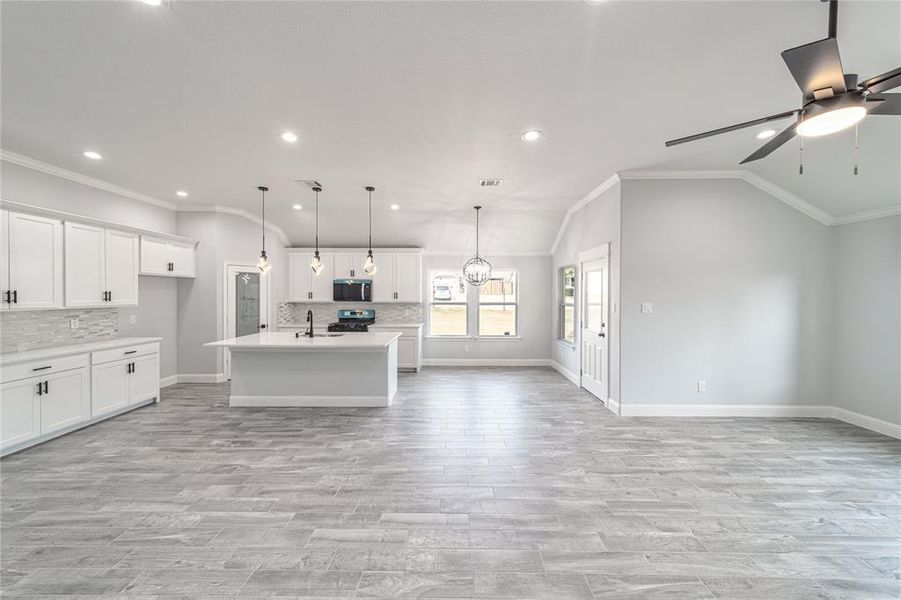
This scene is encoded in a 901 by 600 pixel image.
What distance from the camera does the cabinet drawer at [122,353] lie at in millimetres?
3971

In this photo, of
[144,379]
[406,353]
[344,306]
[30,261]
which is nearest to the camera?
[30,261]

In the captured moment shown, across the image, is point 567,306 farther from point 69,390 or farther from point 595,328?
point 69,390

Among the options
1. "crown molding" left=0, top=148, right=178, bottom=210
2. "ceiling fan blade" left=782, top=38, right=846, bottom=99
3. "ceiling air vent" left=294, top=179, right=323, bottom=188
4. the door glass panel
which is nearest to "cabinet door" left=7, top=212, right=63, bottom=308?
"crown molding" left=0, top=148, right=178, bottom=210

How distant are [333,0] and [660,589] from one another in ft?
11.1

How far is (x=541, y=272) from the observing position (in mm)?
7539

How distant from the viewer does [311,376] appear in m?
4.72

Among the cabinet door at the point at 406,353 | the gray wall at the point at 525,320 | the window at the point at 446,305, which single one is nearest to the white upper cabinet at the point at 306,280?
the cabinet door at the point at 406,353

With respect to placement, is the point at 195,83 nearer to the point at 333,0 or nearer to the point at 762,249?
the point at 333,0

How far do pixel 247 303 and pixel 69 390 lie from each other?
2749 mm

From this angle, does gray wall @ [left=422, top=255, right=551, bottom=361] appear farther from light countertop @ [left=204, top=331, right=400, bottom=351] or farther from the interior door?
light countertop @ [left=204, top=331, right=400, bottom=351]

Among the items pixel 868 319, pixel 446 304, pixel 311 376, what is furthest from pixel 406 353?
pixel 868 319

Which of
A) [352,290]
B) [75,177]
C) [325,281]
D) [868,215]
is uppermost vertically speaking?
[75,177]

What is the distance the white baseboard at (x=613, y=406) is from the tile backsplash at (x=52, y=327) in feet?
21.5

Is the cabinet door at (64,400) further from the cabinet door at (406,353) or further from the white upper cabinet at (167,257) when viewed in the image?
the cabinet door at (406,353)
